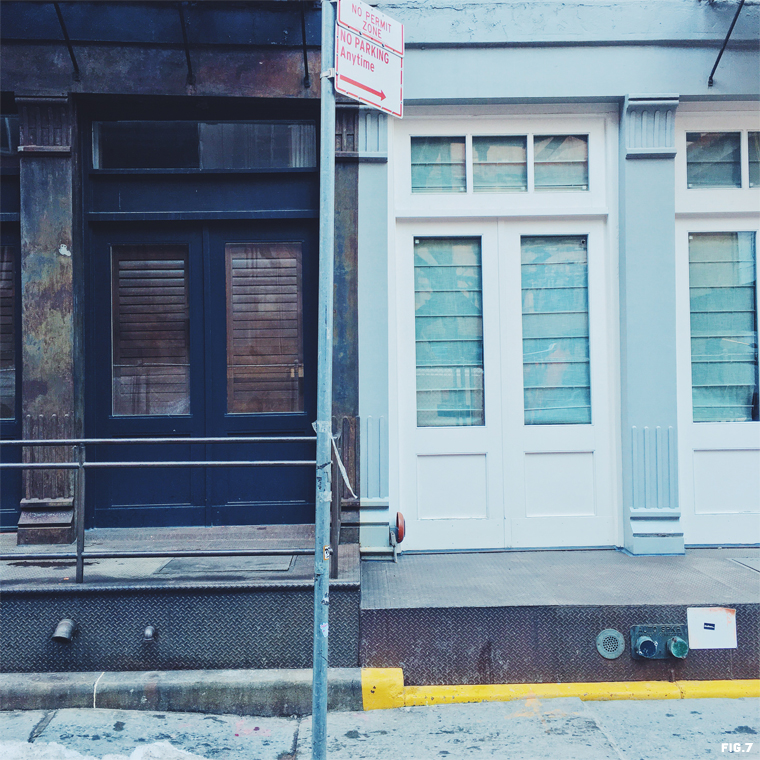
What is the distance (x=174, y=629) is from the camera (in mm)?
4188

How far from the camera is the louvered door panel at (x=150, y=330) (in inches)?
222

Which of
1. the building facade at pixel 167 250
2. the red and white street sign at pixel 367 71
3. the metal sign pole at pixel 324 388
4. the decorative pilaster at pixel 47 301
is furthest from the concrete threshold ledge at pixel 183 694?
the red and white street sign at pixel 367 71

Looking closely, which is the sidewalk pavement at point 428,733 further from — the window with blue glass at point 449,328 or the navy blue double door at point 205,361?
the window with blue glass at point 449,328

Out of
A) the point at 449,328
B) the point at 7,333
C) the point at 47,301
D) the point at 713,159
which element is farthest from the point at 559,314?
the point at 7,333

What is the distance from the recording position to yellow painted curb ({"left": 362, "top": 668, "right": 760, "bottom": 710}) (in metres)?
4.04

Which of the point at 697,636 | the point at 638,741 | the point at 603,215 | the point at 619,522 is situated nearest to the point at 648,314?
the point at 603,215

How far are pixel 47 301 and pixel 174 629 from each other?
2745mm

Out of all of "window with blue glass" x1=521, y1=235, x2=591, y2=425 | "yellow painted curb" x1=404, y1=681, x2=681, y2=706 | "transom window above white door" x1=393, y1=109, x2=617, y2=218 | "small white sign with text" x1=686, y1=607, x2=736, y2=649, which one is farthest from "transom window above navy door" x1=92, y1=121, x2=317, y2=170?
"small white sign with text" x1=686, y1=607, x2=736, y2=649

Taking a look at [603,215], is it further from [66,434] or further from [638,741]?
[66,434]

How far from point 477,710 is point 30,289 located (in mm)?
4453

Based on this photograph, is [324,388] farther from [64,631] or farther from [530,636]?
[64,631]

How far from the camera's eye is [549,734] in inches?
146

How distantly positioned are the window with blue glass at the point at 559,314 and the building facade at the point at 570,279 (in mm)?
17

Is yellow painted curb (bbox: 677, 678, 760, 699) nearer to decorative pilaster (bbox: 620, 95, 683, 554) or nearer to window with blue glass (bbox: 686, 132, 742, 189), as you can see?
decorative pilaster (bbox: 620, 95, 683, 554)
